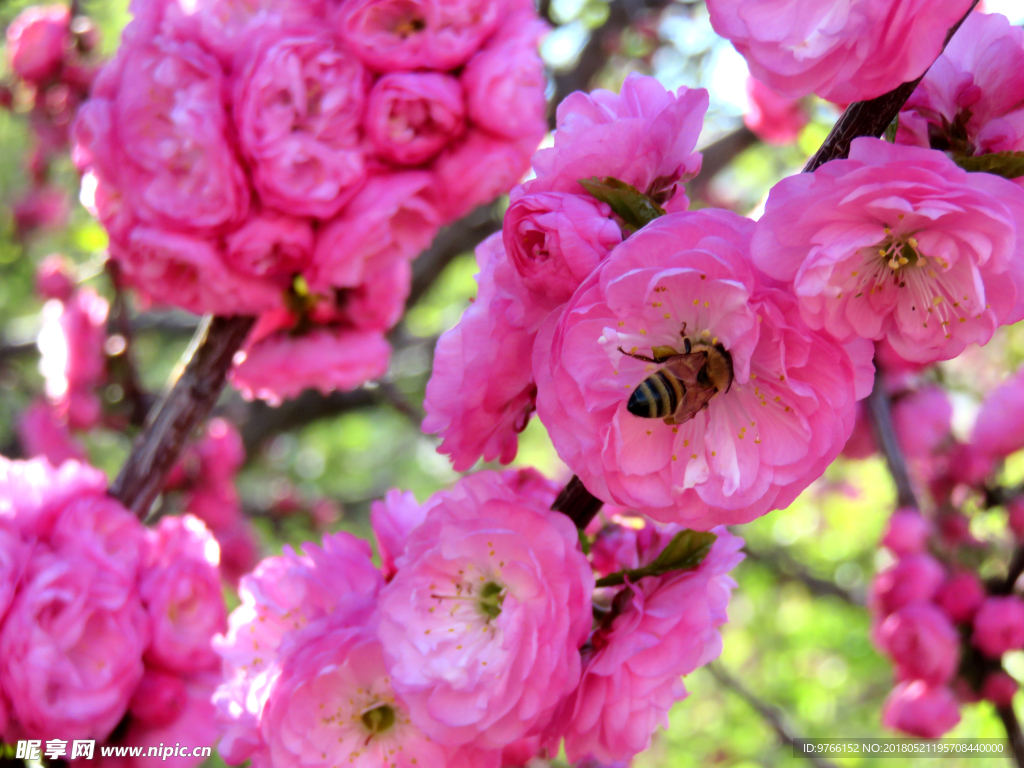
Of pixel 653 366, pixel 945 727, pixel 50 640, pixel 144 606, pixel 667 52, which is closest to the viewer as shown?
pixel 653 366

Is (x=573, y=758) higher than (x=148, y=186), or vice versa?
(x=148, y=186)

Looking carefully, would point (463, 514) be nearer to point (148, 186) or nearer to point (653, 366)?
point (653, 366)

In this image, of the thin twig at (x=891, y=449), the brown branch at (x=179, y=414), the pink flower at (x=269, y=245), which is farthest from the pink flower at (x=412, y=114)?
the thin twig at (x=891, y=449)

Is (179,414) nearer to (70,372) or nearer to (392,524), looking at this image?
(392,524)

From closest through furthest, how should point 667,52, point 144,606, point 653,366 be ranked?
point 653,366, point 144,606, point 667,52

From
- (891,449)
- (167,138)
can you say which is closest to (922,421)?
(891,449)

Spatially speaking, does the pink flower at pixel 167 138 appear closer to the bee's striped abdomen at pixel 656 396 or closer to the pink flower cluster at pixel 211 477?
the bee's striped abdomen at pixel 656 396

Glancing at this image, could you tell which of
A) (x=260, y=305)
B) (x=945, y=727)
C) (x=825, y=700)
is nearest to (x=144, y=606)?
(x=260, y=305)
